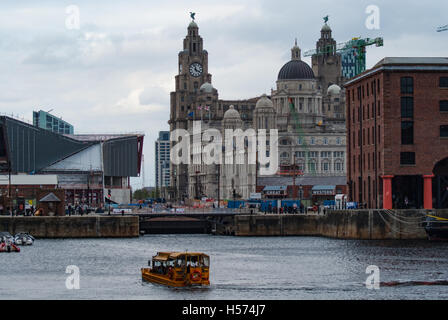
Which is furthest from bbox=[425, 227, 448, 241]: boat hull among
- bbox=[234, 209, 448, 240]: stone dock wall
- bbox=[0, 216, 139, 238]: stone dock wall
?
bbox=[0, 216, 139, 238]: stone dock wall

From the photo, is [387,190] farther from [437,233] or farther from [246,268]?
[246,268]

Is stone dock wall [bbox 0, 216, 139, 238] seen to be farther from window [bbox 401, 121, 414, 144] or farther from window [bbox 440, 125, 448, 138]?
window [bbox 440, 125, 448, 138]

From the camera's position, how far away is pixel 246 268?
107312 mm

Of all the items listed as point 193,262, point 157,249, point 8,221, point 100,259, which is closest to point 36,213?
point 8,221

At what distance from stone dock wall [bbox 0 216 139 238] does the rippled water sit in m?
6.46

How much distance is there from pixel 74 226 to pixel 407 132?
47.8m

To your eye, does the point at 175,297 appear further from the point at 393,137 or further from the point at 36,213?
the point at 36,213

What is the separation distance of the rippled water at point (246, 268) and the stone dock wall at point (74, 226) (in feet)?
21.2

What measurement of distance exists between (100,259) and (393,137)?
4056 centimetres

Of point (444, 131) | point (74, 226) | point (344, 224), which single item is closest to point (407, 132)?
point (444, 131)

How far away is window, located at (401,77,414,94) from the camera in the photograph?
5423 inches

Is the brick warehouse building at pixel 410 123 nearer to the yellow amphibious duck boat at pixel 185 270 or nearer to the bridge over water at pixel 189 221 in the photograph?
the bridge over water at pixel 189 221

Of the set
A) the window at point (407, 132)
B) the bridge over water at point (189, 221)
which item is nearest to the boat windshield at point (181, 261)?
the window at point (407, 132)

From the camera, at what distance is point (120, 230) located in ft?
519
